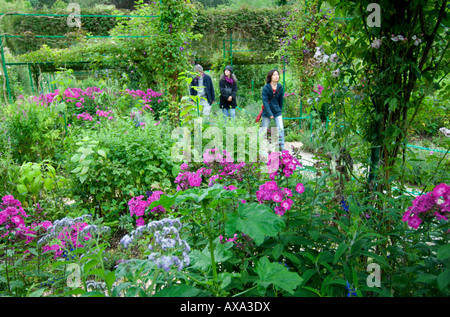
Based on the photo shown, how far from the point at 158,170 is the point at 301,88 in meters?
5.77

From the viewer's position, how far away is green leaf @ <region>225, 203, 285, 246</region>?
3.14ft

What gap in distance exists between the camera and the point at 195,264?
44.0 inches

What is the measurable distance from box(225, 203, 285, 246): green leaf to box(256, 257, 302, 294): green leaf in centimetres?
11

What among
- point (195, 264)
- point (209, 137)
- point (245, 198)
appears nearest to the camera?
point (195, 264)

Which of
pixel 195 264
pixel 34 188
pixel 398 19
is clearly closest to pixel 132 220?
pixel 34 188

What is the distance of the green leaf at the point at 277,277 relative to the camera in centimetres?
94

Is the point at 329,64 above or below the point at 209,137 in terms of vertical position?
above

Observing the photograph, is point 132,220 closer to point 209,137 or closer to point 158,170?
point 158,170

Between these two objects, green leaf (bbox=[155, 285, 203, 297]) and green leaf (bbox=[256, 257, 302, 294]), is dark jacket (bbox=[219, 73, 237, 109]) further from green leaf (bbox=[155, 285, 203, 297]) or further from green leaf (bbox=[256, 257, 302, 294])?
green leaf (bbox=[155, 285, 203, 297])

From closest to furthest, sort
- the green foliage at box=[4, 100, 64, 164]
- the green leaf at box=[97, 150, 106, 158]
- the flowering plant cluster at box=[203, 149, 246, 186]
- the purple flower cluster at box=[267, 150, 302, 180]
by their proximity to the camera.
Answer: the purple flower cluster at box=[267, 150, 302, 180]
the flowering plant cluster at box=[203, 149, 246, 186]
the green leaf at box=[97, 150, 106, 158]
the green foliage at box=[4, 100, 64, 164]

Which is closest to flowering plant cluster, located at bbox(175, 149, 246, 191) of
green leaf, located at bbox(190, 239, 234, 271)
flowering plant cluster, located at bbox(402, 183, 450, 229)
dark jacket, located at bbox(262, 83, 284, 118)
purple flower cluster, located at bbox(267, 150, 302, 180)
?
purple flower cluster, located at bbox(267, 150, 302, 180)

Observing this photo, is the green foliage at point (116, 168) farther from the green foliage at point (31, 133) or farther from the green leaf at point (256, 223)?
the green leaf at point (256, 223)

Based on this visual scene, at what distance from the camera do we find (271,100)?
6.27 meters

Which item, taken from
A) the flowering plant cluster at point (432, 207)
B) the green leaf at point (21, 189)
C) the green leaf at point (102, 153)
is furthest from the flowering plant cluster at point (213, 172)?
the green leaf at point (21, 189)
